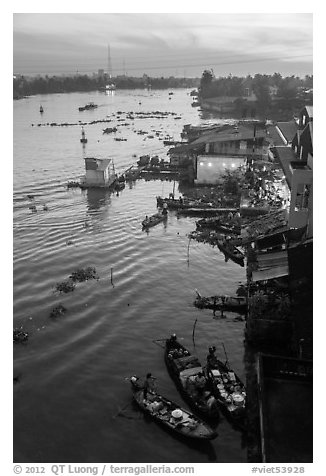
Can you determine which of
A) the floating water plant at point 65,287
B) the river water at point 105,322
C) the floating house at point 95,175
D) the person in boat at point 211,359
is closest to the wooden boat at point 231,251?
the river water at point 105,322

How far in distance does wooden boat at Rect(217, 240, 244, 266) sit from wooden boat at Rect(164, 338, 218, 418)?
14.8m

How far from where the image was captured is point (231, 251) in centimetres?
4156

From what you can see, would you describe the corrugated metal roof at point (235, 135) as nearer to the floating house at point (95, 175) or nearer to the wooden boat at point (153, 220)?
the floating house at point (95, 175)

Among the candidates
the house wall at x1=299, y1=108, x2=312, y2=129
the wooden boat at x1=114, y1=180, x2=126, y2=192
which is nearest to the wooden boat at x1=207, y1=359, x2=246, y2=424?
the house wall at x1=299, y1=108, x2=312, y2=129

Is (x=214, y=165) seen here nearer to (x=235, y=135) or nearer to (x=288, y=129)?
(x=235, y=135)

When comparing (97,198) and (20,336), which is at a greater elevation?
(97,198)

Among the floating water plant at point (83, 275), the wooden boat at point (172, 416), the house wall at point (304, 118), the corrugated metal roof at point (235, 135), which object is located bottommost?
the wooden boat at point (172, 416)

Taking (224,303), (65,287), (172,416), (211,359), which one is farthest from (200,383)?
(65,287)

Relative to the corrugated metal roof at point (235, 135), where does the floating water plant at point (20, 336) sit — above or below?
below

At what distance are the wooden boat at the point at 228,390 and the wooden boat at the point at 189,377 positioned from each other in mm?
403

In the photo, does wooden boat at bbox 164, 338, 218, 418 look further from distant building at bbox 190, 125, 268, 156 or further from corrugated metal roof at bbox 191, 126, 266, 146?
corrugated metal roof at bbox 191, 126, 266, 146

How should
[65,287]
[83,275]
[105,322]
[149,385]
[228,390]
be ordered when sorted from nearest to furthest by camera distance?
[228,390] < [149,385] < [105,322] < [65,287] < [83,275]

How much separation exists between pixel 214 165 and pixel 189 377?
4610cm

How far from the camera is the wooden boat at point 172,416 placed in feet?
67.9
